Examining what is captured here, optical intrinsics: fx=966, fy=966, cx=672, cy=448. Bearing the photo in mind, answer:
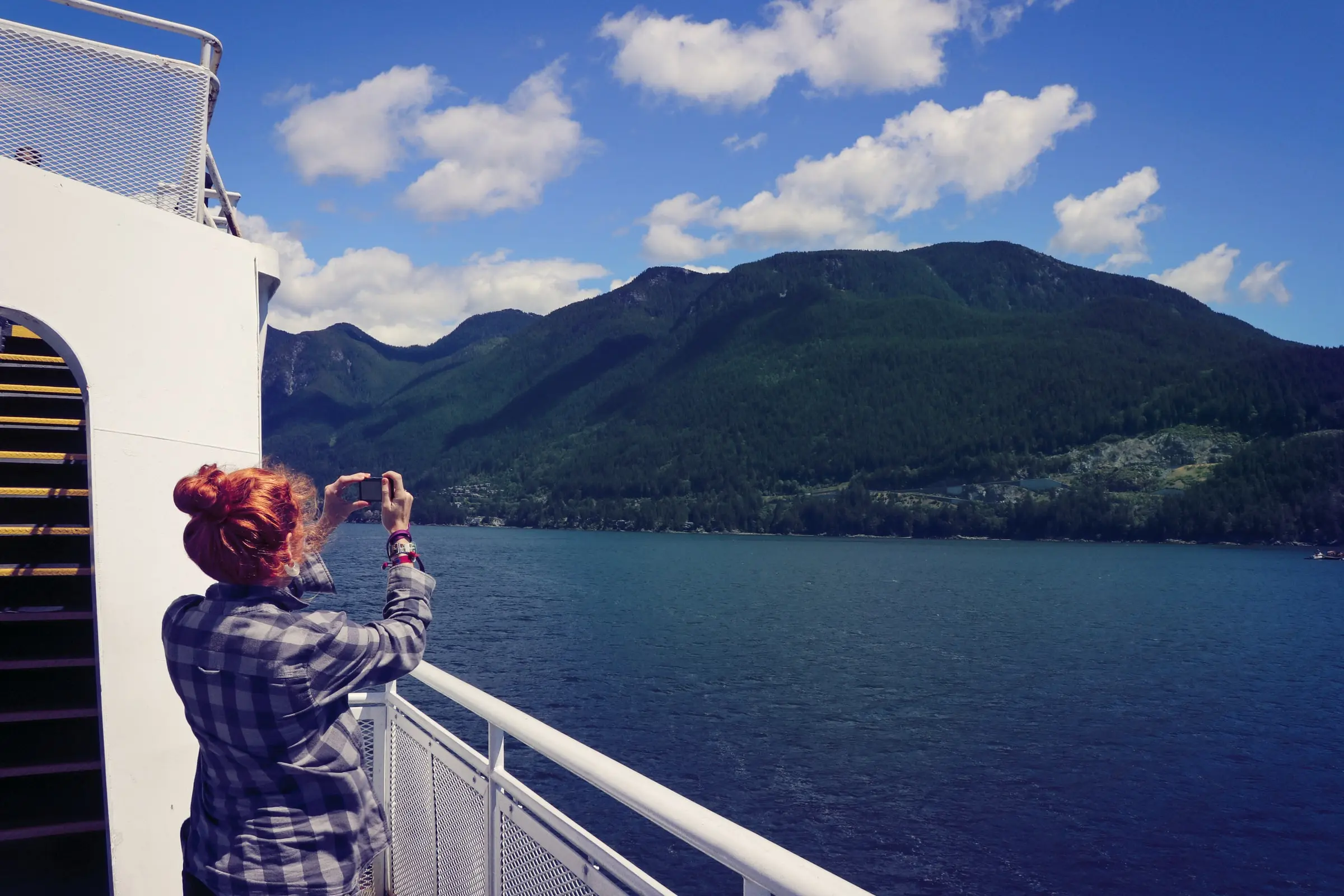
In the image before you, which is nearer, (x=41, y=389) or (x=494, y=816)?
(x=494, y=816)

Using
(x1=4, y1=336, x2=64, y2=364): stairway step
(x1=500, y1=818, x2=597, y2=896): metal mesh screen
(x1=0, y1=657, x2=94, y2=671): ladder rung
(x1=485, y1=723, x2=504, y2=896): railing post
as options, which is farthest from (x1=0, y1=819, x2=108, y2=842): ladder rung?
(x1=4, y1=336, x2=64, y2=364): stairway step

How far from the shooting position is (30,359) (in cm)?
669

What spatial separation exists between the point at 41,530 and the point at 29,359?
206 cm

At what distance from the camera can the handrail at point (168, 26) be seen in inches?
183

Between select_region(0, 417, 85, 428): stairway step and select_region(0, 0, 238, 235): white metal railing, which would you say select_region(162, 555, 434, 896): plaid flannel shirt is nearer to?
select_region(0, 0, 238, 235): white metal railing

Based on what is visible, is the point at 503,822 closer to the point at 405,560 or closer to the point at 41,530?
the point at 405,560

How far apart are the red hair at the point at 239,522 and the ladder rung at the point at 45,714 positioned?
3267mm

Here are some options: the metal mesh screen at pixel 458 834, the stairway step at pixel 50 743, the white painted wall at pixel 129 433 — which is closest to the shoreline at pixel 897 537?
the stairway step at pixel 50 743

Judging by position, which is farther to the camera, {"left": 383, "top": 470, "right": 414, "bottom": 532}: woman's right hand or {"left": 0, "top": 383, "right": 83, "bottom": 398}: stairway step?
{"left": 0, "top": 383, "right": 83, "bottom": 398}: stairway step

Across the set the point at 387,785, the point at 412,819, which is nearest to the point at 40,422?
the point at 387,785

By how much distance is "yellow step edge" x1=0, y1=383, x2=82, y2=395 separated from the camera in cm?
624

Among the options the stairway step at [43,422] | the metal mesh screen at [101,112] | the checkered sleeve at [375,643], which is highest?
the metal mesh screen at [101,112]

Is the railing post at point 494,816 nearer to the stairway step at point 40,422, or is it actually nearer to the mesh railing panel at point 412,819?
the mesh railing panel at point 412,819

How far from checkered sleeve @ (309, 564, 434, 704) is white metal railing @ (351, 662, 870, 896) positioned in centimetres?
56
